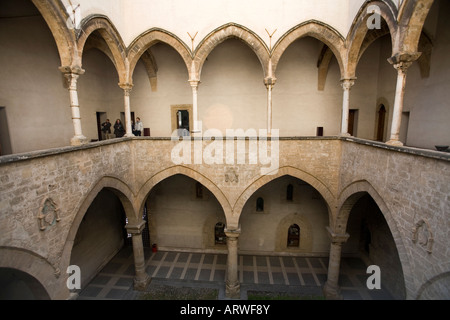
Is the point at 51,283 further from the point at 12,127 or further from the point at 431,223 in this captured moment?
the point at 431,223

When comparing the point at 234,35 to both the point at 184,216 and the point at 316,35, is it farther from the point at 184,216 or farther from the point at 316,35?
the point at 184,216

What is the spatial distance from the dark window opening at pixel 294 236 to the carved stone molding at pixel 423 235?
6.96 m

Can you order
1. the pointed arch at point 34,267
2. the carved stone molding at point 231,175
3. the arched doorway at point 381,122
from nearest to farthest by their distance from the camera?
the pointed arch at point 34,267 → the carved stone molding at point 231,175 → the arched doorway at point 381,122

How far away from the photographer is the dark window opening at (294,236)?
38.2 ft

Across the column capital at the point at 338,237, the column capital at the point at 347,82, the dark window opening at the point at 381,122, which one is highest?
the column capital at the point at 347,82

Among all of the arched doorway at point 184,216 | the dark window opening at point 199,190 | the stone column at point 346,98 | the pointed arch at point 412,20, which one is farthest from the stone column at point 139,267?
the pointed arch at point 412,20

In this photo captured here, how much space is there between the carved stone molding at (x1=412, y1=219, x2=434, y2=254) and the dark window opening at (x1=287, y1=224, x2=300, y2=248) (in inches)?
274

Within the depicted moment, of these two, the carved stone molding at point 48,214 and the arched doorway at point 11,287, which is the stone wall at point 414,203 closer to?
the carved stone molding at point 48,214

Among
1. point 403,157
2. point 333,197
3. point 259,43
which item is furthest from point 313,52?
point 403,157

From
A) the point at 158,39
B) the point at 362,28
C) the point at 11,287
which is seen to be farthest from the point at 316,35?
the point at 11,287

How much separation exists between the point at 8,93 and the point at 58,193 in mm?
3840

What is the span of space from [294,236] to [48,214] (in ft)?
31.6

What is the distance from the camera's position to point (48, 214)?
5258 millimetres

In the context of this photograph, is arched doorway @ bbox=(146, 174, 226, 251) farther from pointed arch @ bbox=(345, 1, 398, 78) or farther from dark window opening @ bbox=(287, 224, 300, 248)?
pointed arch @ bbox=(345, 1, 398, 78)
